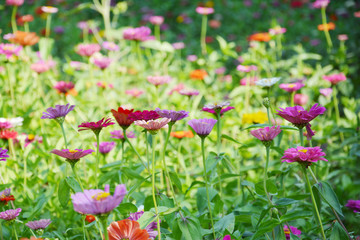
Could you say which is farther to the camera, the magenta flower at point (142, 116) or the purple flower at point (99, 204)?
the magenta flower at point (142, 116)

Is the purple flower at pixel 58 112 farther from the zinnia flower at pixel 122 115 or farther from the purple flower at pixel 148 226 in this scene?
the purple flower at pixel 148 226

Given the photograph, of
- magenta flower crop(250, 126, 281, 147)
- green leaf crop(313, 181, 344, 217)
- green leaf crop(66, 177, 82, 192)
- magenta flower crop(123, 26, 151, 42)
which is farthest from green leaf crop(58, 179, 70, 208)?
magenta flower crop(123, 26, 151, 42)

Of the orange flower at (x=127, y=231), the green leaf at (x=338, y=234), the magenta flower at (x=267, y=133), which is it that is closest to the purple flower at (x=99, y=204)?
the orange flower at (x=127, y=231)

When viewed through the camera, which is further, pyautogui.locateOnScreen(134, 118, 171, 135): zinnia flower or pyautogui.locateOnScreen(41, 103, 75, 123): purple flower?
pyautogui.locateOnScreen(41, 103, 75, 123): purple flower

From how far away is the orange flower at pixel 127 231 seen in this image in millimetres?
677

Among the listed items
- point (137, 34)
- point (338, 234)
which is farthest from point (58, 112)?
point (137, 34)

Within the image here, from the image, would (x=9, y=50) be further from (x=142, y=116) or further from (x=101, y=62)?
(x=142, y=116)

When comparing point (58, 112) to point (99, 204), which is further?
point (58, 112)

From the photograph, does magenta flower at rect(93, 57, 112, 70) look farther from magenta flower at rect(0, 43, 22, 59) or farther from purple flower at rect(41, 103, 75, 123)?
purple flower at rect(41, 103, 75, 123)

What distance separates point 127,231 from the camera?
2.25 ft

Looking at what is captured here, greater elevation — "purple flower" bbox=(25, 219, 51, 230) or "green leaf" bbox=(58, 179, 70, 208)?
"green leaf" bbox=(58, 179, 70, 208)

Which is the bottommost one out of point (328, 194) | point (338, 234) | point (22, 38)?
point (338, 234)

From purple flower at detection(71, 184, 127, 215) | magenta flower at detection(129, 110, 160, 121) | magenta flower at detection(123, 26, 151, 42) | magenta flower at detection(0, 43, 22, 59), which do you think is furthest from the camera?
magenta flower at detection(123, 26, 151, 42)

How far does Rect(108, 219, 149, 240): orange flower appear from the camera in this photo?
0.68 m
